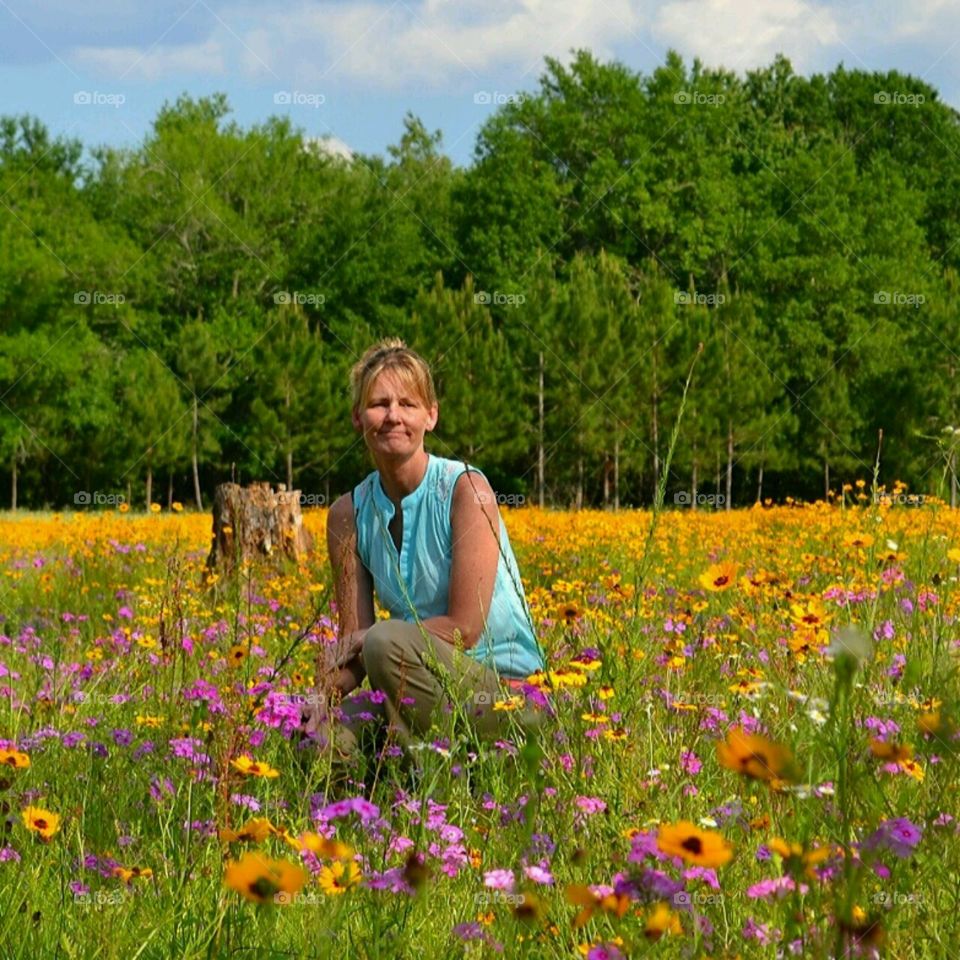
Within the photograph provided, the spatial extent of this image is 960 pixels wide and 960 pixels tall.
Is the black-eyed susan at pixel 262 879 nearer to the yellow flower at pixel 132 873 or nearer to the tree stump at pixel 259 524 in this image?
the yellow flower at pixel 132 873

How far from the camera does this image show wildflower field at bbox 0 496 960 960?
1.39m

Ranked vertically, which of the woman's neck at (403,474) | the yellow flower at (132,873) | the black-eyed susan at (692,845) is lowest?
the yellow flower at (132,873)

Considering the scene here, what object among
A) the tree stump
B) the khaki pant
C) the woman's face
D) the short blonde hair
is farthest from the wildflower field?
the tree stump

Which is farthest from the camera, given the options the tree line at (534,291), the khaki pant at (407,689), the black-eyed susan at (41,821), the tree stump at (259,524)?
the tree line at (534,291)

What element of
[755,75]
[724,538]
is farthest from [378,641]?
[755,75]

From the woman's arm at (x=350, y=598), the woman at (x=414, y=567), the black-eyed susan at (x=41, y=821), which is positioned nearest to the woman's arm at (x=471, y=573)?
the woman at (x=414, y=567)

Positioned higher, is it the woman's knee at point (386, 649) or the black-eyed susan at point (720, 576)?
the black-eyed susan at point (720, 576)

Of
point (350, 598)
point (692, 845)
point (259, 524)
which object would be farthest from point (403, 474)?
point (259, 524)

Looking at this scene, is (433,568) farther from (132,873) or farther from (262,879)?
(262,879)

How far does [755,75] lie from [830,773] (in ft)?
167

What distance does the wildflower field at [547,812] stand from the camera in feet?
4.56

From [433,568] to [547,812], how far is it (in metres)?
1.66

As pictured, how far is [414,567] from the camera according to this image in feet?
13.1

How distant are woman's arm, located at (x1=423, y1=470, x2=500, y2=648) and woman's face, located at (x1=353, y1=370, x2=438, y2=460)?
0.88ft
